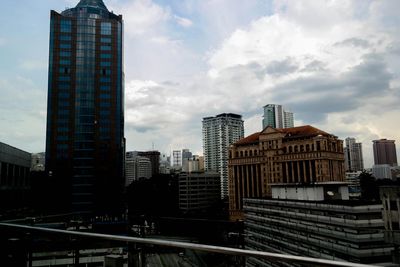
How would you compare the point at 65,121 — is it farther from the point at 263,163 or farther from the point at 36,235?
the point at 36,235

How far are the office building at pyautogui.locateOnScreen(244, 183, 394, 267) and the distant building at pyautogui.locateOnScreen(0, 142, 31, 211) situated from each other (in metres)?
13.7

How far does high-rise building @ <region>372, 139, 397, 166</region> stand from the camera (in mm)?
111438

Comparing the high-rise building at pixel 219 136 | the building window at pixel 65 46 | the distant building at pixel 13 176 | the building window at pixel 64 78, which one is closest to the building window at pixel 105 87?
the building window at pixel 64 78

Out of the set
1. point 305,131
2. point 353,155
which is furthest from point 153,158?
point 305,131

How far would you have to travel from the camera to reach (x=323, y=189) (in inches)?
966

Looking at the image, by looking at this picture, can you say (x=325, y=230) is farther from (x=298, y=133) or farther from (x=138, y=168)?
(x=138, y=168)

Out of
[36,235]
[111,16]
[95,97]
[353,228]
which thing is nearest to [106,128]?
[95,97]

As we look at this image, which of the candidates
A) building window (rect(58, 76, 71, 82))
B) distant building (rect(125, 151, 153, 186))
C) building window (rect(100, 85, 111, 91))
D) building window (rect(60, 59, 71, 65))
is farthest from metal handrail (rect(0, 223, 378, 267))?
distant building (rect(125, 151, 153, 186))

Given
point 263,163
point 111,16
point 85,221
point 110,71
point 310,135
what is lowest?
point 85,221

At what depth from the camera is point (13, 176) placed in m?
20.5

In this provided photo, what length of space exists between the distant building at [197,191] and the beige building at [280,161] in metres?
13.0

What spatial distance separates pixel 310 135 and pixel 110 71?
1109 inches

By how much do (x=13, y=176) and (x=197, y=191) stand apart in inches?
1849

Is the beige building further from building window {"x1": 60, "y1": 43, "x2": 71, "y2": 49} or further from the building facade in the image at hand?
building window {"x1": 60, "y1": 43, "x2": 71, "y2": 49}
